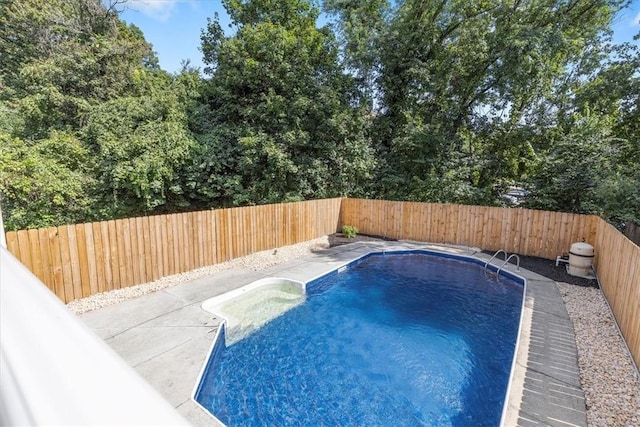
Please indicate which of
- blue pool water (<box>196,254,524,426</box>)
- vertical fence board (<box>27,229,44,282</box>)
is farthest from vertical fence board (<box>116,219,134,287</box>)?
blue pool water (<box>196,254,524,426</box>)

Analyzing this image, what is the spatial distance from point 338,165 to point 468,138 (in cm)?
540

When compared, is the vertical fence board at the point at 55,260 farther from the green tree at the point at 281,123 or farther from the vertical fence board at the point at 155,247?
the green tree at the point at 281,123

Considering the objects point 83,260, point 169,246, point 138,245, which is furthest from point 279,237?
point 83,260

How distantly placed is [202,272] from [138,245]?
145 centimetres

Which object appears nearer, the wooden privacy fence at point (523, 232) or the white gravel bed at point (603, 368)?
the white gravel bed at point (603, 368)

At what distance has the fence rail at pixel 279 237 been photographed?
16.8ft

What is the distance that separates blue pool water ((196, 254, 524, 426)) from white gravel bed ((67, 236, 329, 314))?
1.69 m

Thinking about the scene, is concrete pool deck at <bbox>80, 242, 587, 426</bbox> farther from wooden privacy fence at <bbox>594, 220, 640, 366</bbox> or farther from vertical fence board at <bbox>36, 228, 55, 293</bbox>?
vertical fence board at <bbox>36, 228, 55, 293</bbox>

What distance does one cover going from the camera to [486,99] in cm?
1254

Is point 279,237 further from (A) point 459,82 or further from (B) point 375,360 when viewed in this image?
(A) point 459,82

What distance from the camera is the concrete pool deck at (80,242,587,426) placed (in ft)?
11.2

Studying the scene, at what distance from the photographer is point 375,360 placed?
490 centimetres

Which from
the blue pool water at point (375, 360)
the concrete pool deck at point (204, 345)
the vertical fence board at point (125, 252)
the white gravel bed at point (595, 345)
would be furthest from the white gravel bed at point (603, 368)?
the vertical fence board at point (125, 252)

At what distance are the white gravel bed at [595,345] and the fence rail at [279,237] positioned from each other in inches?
6.9
